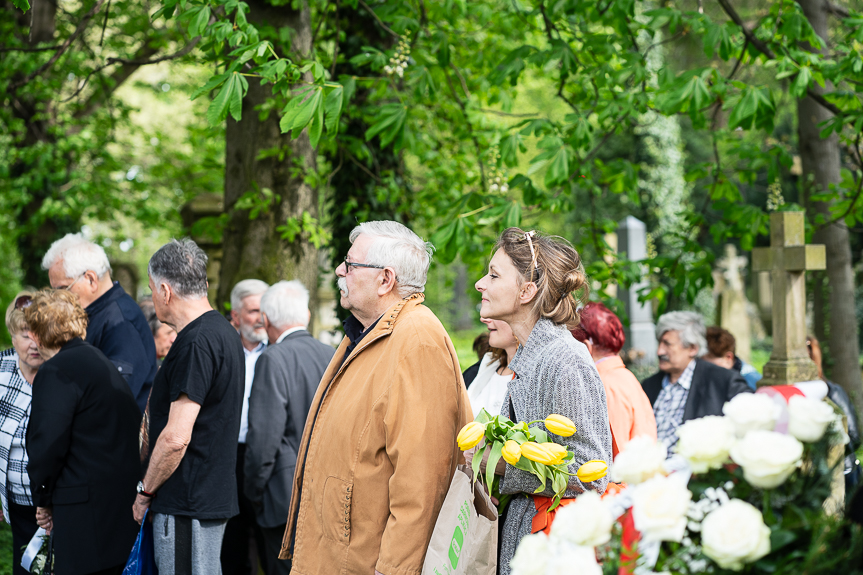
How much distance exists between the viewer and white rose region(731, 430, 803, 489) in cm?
110

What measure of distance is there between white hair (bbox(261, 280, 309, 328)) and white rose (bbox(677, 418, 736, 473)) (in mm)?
3128

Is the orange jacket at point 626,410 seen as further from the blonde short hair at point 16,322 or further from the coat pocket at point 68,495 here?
the blonde short hair at point 16,322

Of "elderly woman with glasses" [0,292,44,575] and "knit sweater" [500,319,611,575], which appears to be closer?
"knit sweater" [500,319,611,575]

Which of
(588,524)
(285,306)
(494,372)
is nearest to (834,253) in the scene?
(494,372)

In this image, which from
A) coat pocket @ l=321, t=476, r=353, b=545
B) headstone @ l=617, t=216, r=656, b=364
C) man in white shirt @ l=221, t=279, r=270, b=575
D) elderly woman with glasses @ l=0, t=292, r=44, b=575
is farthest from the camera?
headstone @ l=617, t=216, r=656, b=364

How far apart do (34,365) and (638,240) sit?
27.6ft

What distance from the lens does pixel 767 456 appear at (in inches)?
43.3

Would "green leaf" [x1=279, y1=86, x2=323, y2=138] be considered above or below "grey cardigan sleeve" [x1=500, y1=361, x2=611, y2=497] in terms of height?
above

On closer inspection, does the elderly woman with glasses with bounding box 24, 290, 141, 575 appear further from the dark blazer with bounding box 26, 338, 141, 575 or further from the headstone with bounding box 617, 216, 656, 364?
the headstone with bounding box 617, 216, 656, 364

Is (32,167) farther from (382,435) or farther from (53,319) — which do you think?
(382,435)

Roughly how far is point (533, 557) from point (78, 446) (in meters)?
2.67

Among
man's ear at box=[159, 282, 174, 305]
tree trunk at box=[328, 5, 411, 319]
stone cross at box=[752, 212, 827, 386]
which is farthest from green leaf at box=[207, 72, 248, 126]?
stone cross at box=[752, 212, 827, 386]

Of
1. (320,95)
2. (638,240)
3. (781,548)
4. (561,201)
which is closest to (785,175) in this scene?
(638,240)

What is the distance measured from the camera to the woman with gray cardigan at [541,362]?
2.12m
